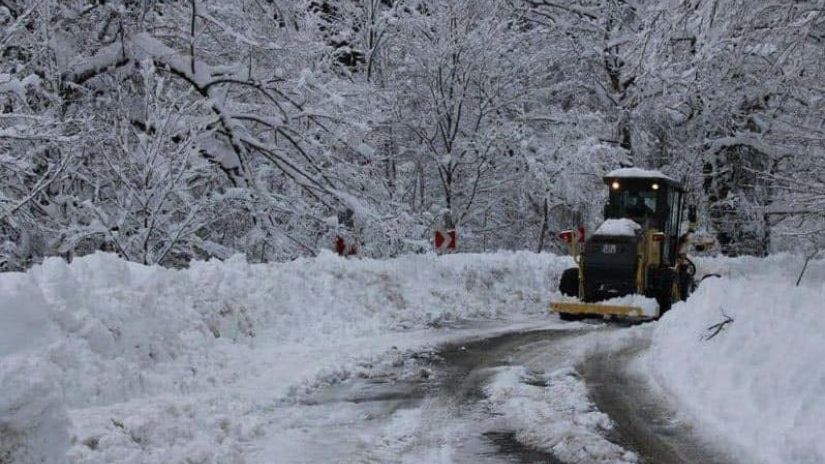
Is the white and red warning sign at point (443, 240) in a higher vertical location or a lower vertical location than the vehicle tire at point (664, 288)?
higher

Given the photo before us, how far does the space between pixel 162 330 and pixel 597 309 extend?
8.63 meters

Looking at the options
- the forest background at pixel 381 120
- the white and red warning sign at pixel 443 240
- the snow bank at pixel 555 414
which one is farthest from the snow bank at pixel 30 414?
the white and red warning sign at pixel 443 240

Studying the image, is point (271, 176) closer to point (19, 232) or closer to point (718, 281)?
point (19, 232)

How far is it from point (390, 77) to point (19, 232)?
1544cm

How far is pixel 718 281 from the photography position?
11.4 meters

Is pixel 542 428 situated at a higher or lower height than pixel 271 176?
lower

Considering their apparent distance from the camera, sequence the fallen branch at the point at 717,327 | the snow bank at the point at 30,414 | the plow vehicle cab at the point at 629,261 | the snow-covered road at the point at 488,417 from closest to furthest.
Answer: the snow bank at the point at 30,414
the snow-covered road at the point at 488,417
the fallen branch at the point at 717,327
the plow vehicle cab at the point at 629,261

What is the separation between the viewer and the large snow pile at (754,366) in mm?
6191

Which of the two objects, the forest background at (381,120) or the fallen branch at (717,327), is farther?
the forest background at (381,120)

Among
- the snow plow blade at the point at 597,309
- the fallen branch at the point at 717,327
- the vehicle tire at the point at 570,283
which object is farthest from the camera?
the vehicle tire at the point at 570,283

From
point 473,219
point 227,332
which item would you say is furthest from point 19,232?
point 473,219

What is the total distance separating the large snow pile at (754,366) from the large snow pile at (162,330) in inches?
154

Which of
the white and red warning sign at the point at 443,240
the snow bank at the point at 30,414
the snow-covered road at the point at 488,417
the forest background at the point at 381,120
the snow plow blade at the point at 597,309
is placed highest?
the forest background at the point at 381,120

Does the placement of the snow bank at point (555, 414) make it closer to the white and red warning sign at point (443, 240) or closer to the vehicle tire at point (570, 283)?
the vehicle tire at point (570, 283)
